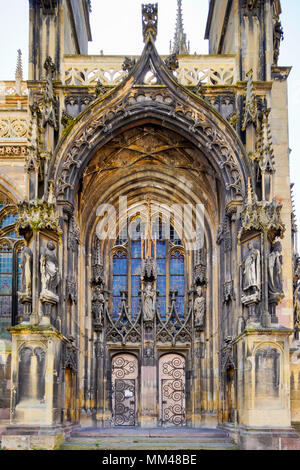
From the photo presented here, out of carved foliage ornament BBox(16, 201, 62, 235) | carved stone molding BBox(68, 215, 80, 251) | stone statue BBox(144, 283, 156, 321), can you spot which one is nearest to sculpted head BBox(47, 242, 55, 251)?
carved foliage ornament BBox(16, 201, 62, 235)

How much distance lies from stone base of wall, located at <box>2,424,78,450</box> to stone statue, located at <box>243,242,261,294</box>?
5.39 m

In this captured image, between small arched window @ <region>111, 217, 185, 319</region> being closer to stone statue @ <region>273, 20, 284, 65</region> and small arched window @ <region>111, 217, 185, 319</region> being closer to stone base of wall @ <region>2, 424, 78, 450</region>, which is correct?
stone base of wall @ <region>2, 424, 78, 450</region>

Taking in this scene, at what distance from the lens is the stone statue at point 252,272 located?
647 inches

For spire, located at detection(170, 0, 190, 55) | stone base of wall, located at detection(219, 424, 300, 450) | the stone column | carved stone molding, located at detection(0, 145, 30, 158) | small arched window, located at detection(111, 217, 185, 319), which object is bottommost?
stone base of wall, located at detection(219, 424, 300, 450)

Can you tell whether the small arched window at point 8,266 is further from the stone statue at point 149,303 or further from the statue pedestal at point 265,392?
the statue pedestal at point 265,392

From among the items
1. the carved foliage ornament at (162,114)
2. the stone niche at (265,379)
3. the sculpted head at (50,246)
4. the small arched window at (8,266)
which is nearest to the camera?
the stone niche at (265,379)

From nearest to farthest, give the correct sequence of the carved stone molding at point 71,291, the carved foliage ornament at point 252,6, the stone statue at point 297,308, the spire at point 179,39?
1. the carved stone molding at point 71,291
2. the stone statue at point 297,308
3. the carved foliage ornament at point 252,6
4. the spire at point 179,39

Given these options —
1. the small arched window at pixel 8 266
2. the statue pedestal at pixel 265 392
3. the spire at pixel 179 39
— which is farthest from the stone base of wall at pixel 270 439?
the spire at pixel 179 39

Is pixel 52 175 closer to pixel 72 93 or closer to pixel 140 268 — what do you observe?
pixel 72 93

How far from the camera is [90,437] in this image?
16625 millimetres

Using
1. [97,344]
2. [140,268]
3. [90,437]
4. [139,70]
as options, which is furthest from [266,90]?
[90,437]

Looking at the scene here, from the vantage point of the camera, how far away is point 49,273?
16609 mm

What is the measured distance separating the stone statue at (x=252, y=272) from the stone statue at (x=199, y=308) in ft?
11.1

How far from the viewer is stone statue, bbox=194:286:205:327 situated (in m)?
20.0
